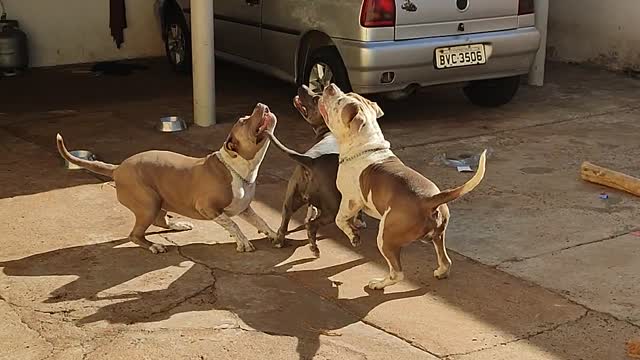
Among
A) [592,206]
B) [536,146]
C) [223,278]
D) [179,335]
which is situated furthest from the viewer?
[536,146]

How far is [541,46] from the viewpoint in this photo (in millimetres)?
9539

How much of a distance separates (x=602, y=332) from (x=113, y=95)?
653 cm

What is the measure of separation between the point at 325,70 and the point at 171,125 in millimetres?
1394

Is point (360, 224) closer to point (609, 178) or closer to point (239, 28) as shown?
point (609, 178)

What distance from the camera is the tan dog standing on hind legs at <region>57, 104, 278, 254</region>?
5.20 meters

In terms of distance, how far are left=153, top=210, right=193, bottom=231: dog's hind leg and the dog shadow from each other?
0.24 metres

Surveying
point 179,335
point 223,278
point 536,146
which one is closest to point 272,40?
point 536,146

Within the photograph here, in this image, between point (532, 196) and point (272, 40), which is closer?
point (532, 196)

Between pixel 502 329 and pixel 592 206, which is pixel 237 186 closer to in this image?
pixel 502 329

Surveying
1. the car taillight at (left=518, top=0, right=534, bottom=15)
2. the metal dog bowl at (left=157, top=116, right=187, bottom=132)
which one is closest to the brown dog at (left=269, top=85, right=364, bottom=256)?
the metal dog bowl at (left=157, top=116, right=187, bottom=132)

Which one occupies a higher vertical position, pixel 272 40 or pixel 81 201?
pixel 272 40

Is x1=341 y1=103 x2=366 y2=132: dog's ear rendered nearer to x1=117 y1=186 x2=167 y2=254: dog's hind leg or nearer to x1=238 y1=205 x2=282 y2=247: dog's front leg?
x1=238 y1=205 x2=282 y2=247: dog's front leg

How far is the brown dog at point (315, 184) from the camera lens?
5254mm

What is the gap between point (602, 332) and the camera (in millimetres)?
4359
